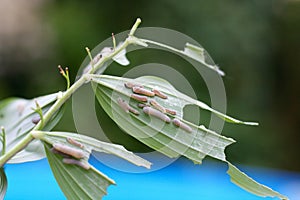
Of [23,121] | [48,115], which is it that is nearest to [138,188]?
[23,121]

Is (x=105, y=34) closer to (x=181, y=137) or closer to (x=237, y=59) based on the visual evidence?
(x=237, y=59)

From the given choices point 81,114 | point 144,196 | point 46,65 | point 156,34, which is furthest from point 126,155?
point 46,65

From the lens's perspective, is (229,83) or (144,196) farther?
(229,83)

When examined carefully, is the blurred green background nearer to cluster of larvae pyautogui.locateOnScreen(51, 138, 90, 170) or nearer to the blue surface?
the blue surface

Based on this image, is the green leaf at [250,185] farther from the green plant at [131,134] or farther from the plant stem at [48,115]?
the plant stem at [48,115]

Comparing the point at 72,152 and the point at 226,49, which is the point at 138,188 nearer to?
the point at 72,152

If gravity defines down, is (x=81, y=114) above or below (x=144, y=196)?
above

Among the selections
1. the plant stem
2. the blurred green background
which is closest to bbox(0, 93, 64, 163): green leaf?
the plant stem

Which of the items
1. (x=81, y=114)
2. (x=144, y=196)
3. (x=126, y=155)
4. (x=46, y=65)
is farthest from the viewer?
(x=46, y=65)
